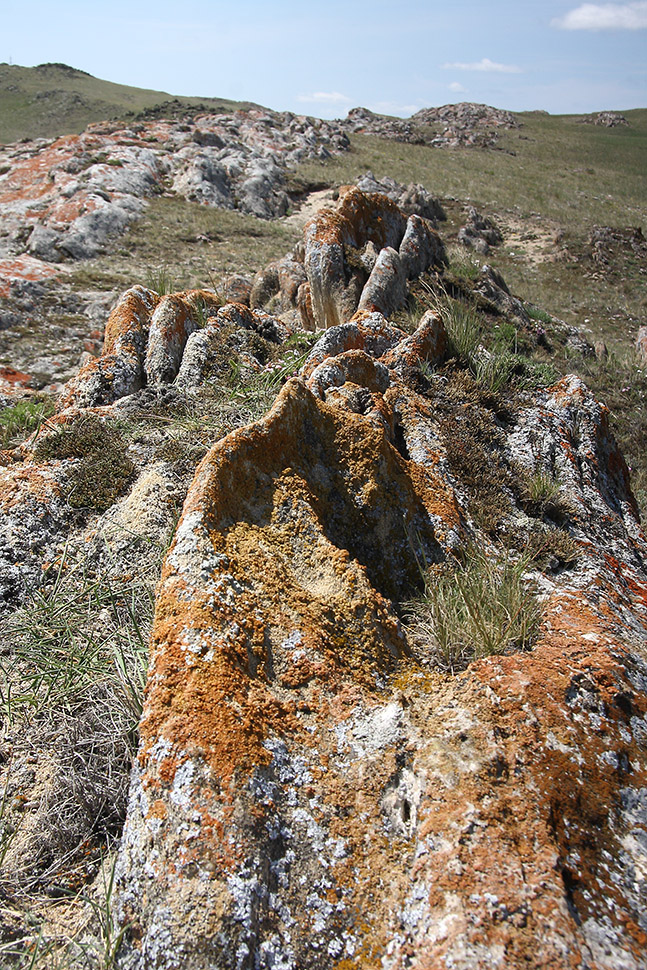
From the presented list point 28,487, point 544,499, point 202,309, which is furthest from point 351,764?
point 202,309

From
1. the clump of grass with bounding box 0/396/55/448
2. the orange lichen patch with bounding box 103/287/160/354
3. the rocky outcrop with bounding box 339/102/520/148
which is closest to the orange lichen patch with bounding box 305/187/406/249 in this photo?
the orange lichen patch with bounding box 103/287/160/354

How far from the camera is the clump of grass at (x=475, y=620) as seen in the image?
108 inches

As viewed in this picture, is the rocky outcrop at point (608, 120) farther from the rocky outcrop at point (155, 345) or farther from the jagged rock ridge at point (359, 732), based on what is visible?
the jagged rock ridge at point (359, 732)

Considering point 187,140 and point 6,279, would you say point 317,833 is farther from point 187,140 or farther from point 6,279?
point 187,140

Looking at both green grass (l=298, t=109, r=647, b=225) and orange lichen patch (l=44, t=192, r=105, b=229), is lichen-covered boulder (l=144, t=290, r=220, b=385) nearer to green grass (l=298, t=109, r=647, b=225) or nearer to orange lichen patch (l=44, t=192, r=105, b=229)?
orange lichen patch (l=44, t=192, r=105, b=229)

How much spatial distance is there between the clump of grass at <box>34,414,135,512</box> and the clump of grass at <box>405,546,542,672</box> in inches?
98.2

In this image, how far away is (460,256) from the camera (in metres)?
14.5

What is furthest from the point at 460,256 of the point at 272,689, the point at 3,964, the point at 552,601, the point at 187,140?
the point at 187,140

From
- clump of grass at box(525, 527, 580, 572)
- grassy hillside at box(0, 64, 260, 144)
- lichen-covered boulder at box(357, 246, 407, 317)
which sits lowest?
clump of grass at box(525, 527, 580, 572)

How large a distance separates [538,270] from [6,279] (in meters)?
21.6

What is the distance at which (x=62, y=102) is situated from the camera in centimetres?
8594

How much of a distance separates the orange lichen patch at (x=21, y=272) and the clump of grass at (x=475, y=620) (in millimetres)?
16066

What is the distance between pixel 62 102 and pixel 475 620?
11046cm

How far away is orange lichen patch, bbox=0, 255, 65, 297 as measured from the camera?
15352 mm
